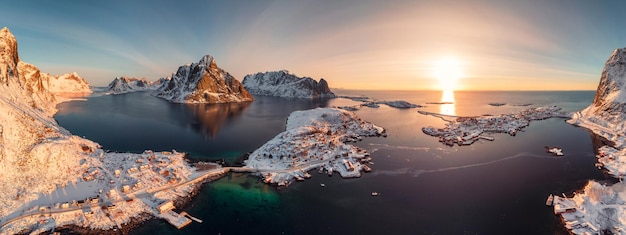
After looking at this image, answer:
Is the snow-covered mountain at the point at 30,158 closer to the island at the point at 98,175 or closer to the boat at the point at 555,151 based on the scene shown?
the island at the point at 98,175

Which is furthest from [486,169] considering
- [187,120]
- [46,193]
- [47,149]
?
[187,120]

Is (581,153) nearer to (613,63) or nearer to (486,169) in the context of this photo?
(486,169)

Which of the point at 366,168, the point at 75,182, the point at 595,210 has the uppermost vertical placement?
the point at 75,182

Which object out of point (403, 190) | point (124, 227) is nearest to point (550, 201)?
point (403, 190)

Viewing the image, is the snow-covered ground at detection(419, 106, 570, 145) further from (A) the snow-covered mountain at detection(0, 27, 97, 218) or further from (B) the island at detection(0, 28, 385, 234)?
(A) the snow-covered mountain at detection(0, 27, 97, 218)

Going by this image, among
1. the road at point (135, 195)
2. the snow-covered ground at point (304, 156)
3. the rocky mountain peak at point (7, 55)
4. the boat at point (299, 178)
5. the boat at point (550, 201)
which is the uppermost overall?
the rocky mountain peak at point (7, 55)

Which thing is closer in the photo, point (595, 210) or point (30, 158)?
point (595, 210)

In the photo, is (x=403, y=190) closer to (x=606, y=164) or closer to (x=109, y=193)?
(x=109, y=193)

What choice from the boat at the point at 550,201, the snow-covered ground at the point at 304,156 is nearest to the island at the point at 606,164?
the boat at the point at 550,201

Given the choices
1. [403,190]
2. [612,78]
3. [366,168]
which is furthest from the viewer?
[612,78]
